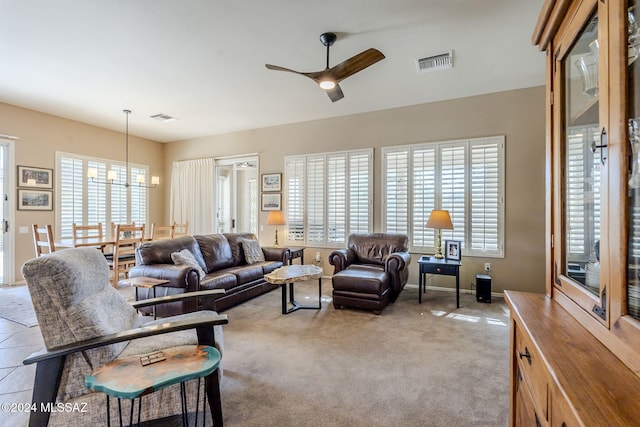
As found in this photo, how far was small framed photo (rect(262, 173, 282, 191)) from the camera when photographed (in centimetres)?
602

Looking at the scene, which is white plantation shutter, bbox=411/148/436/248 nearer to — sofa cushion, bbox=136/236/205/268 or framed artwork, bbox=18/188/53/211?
sofa cushion, bbox=136/236/205/268

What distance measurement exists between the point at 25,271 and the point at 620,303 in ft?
7.59

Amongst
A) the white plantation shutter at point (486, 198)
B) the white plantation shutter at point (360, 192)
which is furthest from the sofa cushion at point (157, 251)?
the white plantation shutter at point (486, 198)

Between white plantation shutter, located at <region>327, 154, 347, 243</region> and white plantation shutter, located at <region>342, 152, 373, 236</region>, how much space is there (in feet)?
0.38

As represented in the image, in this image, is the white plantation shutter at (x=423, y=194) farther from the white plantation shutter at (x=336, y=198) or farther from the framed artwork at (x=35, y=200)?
the framed artwork at (x=35, y=200)

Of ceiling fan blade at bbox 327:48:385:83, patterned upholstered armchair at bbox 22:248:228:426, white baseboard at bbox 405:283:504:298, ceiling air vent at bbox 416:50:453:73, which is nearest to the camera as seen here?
patterned upholstered armchair at bbox 22:248:228:426

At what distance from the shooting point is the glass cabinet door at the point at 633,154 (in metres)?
0.78

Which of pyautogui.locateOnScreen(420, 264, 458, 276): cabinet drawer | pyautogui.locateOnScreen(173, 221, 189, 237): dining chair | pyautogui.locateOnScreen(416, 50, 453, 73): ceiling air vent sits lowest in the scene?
pyautogui.locateOnScreen(420, 264, 458, 276): cabinet drawer

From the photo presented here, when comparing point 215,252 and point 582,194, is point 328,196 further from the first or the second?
point 582,194

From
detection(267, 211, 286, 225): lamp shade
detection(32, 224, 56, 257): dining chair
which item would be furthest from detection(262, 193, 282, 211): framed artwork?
detection(32, 224, 56, 257): dining chair

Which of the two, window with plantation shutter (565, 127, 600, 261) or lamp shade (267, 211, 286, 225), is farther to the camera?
lamp shade (267, 211, 286, 225)

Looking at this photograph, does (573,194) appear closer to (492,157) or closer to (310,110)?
(492,157)

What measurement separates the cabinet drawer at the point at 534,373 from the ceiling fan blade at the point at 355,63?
2.48 metres

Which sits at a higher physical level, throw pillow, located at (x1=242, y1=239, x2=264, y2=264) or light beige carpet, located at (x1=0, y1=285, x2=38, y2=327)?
throw pillow, located at (x1=242, y1=239, x2=264, y2=264)
